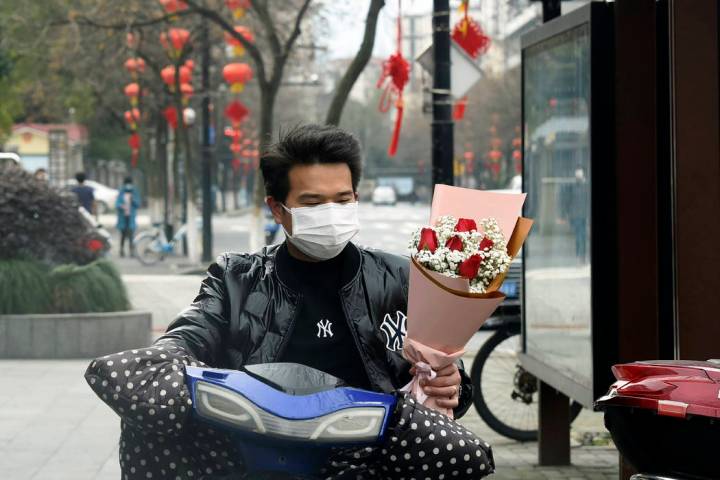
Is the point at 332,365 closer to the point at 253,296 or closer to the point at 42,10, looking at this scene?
the point at 253,296

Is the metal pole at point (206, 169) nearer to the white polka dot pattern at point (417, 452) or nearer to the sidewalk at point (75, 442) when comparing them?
the sidewalk at point (75, 442)

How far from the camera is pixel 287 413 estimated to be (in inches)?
100

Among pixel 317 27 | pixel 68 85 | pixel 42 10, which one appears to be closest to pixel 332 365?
pixel 317 27

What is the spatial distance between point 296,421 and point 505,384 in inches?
259

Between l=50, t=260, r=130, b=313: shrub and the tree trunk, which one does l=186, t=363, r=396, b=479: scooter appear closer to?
l=50, t=260, r=130, b=313: shrub

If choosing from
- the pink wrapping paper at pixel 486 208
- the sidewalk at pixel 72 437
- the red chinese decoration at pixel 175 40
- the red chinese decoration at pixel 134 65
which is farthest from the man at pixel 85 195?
the pink wrapping paper at pixel 486 208

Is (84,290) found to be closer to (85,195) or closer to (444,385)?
(444,385)

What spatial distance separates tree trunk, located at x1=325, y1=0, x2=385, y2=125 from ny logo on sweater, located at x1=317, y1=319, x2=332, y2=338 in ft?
50.4

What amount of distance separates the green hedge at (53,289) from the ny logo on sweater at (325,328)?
31.1ft

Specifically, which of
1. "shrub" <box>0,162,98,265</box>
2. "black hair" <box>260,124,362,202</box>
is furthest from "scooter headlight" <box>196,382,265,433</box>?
"shrub" <box>0,162,98,265</box>

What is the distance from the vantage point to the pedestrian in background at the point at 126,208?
32.1 meters

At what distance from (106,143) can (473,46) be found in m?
57.3

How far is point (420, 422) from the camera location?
2.66m

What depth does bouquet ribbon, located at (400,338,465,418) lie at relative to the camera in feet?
9.76
